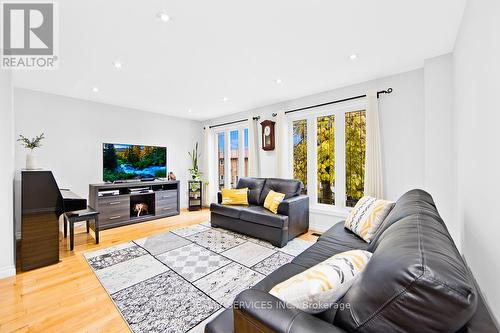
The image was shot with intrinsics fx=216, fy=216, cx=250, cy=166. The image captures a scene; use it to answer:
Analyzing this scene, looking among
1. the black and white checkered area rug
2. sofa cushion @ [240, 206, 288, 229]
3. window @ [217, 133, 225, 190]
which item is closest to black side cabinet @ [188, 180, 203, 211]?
window @ [217, 133, 225, 190]

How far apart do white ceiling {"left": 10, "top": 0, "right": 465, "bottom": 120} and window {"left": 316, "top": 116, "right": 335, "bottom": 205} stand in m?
0.68

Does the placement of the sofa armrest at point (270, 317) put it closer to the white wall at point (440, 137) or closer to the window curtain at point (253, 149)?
the white wall at point (440, 137)

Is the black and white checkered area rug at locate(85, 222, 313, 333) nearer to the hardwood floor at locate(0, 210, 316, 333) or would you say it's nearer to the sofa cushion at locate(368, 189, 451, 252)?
the hardwood floor at locate(0, 210, 316, 333)

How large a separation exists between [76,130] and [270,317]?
4822mm

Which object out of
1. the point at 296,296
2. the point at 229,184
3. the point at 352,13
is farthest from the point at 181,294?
the point at 229,184

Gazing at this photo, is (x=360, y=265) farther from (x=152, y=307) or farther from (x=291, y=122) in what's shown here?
(x=291, y=122)

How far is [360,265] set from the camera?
0.99m

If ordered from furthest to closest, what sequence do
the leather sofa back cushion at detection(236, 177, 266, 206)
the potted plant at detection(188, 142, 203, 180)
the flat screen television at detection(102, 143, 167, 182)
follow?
the potted plant at detection(188, 142, 203, 180) → the flat screen television at detection(102, 143, 167, 182) → the leather sofa back cushion at detection(236, 177, 266, 206)

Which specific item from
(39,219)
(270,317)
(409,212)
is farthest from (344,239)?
(39,219)

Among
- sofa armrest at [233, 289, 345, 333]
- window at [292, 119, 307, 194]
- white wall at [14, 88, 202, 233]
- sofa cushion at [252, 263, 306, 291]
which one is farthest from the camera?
window at [292, 119, 307, 194]

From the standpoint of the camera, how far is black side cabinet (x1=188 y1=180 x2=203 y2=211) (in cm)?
554

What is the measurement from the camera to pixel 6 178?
7.51 ft

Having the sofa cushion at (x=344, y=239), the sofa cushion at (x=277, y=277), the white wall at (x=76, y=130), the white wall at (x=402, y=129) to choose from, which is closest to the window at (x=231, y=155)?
the white wall at (x=76, y=130)

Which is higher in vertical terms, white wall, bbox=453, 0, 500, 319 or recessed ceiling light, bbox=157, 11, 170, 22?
recessed ceiling light, bbox=157, 11, 170, 22
